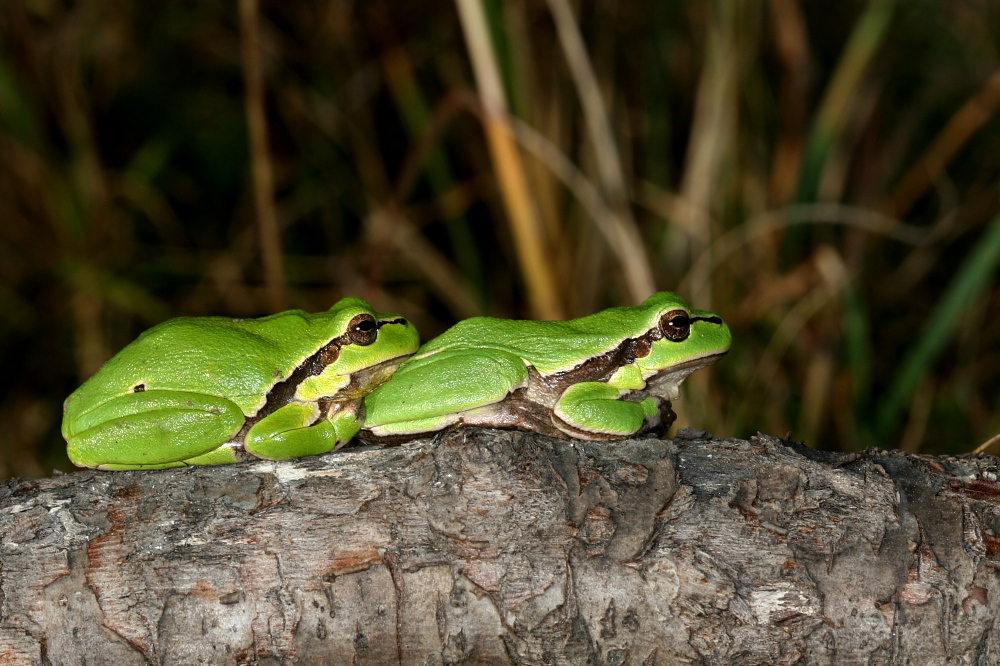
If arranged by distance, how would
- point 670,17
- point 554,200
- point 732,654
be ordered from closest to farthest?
point 732,654 < point 554,200 < point 670,17

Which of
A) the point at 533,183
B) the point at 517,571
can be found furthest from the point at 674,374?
the point at 533,183

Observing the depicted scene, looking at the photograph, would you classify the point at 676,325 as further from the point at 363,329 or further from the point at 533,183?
the point at 533,183

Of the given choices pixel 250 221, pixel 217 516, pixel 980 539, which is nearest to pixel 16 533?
pixel 217 516

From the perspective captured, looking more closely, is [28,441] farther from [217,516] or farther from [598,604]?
[598,604]

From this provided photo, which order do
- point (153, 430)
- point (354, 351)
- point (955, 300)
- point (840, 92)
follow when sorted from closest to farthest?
point (153, 430) → point (354, 351) → point (955, 300) → point (840, 92)

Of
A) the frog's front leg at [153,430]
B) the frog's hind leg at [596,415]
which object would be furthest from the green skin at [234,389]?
the frog's hind leg at [596,415]

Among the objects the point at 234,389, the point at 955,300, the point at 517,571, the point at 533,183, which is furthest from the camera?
the point at 533,183

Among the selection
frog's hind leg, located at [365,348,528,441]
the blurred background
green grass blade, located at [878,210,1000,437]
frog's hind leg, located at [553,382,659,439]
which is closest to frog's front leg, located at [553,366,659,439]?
frog's hind leg, located at [553,382,659,439]

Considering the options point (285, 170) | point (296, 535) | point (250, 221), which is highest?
point (285, 170)
